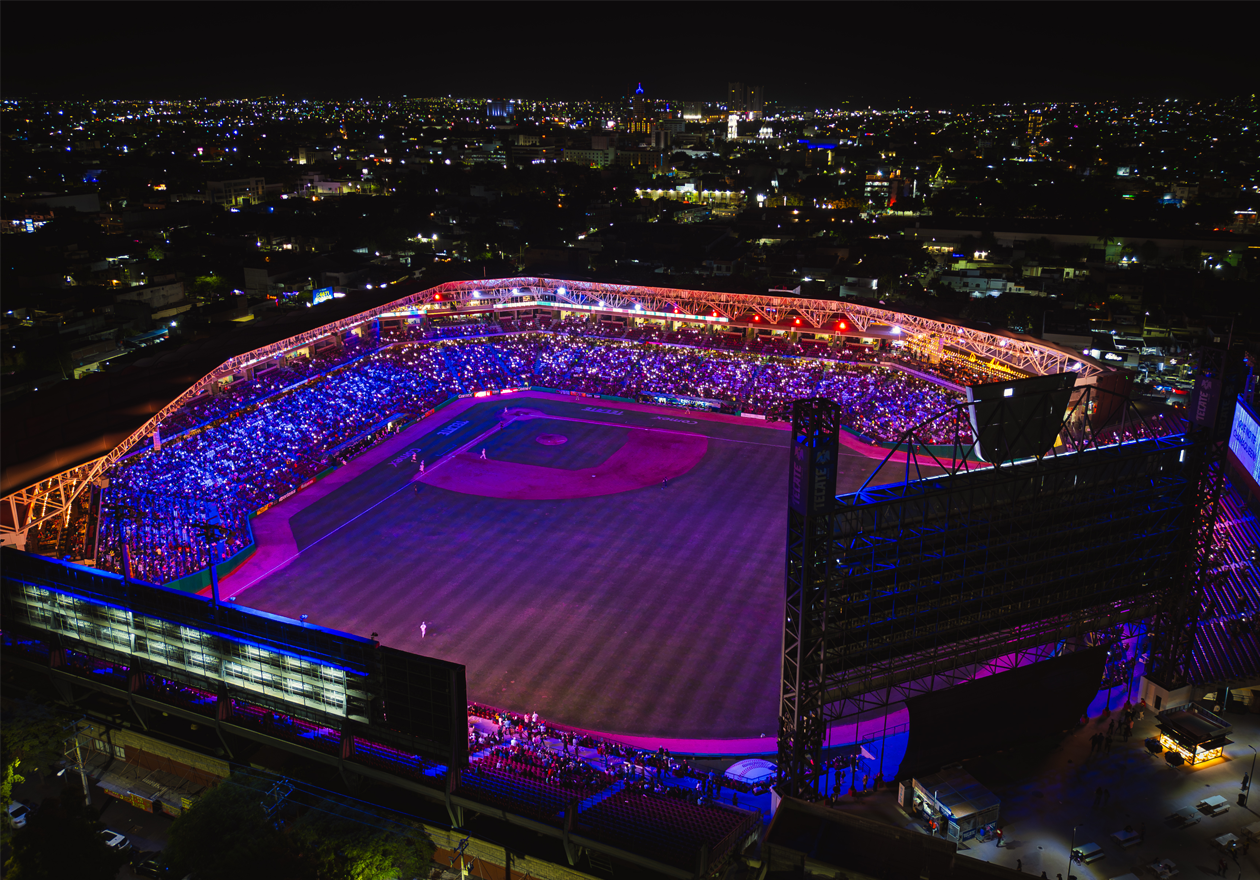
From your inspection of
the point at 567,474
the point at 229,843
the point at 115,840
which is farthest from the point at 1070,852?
the point at 567,474

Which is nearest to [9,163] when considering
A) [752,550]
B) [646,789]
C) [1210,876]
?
[752,550]

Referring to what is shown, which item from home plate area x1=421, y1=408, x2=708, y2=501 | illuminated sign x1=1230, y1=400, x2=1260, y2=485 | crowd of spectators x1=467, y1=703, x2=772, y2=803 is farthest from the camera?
home plate area x1=421, y1=408, x2=708, y2=501

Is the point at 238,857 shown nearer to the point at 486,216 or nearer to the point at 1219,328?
the point at 1219,328

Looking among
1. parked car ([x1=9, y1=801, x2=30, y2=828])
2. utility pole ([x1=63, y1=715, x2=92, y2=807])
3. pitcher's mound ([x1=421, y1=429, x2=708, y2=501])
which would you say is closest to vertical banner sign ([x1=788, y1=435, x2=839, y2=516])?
utility pole ([x1=63, y1=715, x2=92, y2=807])

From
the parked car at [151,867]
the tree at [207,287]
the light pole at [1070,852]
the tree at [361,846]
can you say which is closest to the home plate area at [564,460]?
the tree at [361,846]

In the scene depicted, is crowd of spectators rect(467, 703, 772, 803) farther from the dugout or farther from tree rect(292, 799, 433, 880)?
the dugout

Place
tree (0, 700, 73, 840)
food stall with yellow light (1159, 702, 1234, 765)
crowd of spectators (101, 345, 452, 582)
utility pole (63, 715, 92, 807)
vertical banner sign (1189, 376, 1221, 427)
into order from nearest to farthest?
tree (0, 700, 73, 840) → food stall with yellow light (1159, 702, 1234, 765) → utility pole (63, 715, 92, 807) → vertical banner sign (1189, 376, 1221, 427) → crowd of spectators (101, 345, 452, 582)

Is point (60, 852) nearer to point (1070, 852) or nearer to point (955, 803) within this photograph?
point (955, 803)

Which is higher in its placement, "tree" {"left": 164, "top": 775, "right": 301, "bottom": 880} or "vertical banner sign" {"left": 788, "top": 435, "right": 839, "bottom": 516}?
"vertical banner sign" {"left": 788, "top": 435, "right": 839, "bottom": 516}
